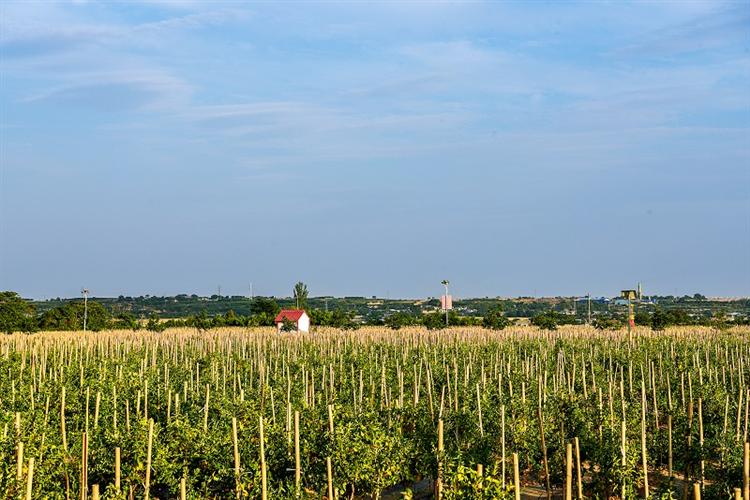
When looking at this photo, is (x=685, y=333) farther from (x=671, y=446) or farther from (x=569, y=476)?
(x=569, y=476)

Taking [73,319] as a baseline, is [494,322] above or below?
below

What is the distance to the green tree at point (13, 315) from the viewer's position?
47562mm

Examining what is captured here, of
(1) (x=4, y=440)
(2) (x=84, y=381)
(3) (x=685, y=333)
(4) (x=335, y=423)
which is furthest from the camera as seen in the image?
(3) (x=685, y=333)

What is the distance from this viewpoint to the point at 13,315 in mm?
48000

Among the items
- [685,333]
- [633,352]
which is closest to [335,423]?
[633,352]

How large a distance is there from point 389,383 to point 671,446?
33.0 ft

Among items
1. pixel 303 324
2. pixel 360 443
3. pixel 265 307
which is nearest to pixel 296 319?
pixel 303 324

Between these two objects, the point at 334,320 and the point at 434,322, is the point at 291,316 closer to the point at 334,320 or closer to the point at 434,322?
the point at 334,320

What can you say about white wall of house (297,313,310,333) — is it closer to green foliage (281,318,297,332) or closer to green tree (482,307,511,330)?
green foliage (281,318,297,332)

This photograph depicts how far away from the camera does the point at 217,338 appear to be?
4388 cm

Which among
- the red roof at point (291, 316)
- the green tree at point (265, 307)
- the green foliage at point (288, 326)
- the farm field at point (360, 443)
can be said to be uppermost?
the green tree at point (265, 307)

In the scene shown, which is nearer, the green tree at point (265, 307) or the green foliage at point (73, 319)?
the green foliage at point (73, 319)

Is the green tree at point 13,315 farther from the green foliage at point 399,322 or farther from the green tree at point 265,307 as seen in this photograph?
the green foliage at point 399,322

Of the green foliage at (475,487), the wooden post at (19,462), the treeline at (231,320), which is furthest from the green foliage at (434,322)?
the green foliage at (475,487)
